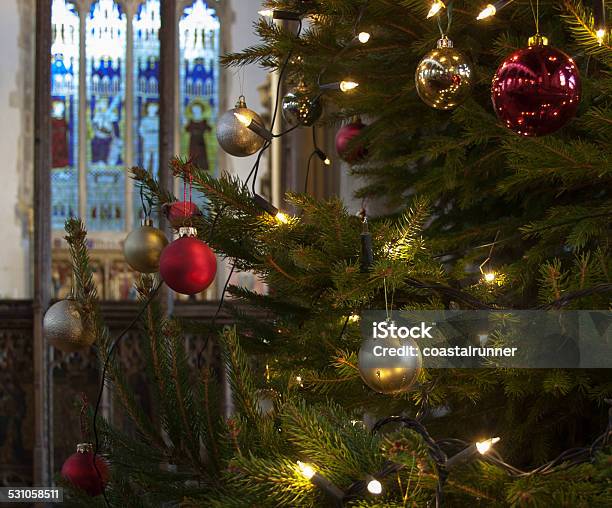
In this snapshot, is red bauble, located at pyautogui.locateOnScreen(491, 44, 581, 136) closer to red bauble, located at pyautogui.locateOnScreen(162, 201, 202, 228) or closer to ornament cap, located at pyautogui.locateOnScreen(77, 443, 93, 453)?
red bauble, located at pyautogui.locateOnScreen(162, 201, 202, 228)

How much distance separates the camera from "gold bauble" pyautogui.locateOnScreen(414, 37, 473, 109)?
0.82 meters

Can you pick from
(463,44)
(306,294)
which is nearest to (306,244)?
(306,294)

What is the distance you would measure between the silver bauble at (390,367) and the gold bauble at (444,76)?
0.73 ft

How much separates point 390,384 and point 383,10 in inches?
16.4

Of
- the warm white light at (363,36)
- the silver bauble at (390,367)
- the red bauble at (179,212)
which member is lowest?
the silver bauble at (390,367)

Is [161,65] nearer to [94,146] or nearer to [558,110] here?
[94,146]

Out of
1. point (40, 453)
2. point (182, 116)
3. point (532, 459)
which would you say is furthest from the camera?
point (182, 116)

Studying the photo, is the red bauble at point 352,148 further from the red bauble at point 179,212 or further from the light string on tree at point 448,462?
the light string on tree at point 448,462

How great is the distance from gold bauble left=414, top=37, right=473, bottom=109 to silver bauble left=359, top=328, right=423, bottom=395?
0.73 feet

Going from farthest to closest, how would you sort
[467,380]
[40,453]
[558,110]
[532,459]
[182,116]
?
[182,116] < [40,453] < [532,459] < [467,380] < [558,110]

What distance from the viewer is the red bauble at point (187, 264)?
979 mm

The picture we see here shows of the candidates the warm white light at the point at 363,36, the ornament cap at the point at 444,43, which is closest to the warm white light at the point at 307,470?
the ornament cap at the point at 444,43

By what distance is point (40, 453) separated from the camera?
12.3 ft

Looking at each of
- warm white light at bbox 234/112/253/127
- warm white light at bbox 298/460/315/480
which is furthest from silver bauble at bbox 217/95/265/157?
warm white light at bbox 298/460/315/480
